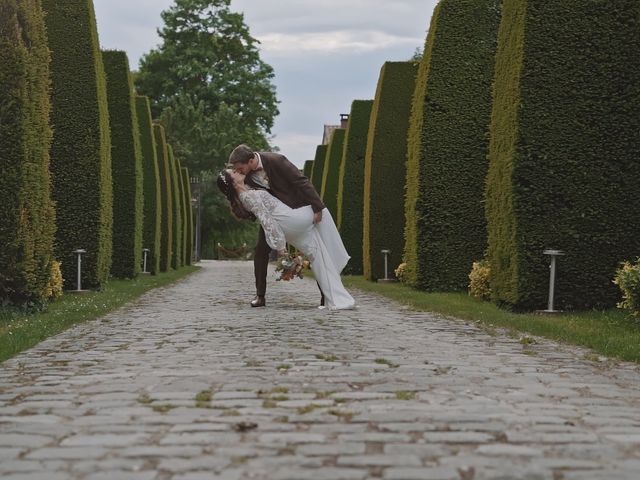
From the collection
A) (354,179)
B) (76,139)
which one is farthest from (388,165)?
(76,139)

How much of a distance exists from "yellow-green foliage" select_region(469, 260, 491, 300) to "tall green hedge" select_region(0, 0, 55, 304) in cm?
645

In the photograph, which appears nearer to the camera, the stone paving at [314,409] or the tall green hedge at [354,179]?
the stone paving at [314,409]

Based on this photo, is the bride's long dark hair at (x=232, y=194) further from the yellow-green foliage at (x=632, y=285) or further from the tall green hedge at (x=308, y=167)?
the tall green hedge at (x=308, y=167)

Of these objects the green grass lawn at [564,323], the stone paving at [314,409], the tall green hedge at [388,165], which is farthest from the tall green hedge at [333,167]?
the stone paving at [314,409]

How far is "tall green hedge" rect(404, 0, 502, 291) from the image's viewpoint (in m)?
15.8

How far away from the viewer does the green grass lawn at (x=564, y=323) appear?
7531 mm

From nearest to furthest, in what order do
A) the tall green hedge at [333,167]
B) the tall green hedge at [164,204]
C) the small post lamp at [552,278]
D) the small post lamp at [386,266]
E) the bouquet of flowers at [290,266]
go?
the small post lamp at [552,278] → the bouquet of flowers at [290,266] → the small post lamp at [386,266] → the tall green hedge at [164,204] → the tall green hedge at [333,167]

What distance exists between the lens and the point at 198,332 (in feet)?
27.6

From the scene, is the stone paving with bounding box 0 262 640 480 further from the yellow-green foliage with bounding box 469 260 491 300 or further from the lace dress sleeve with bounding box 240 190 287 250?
the yellow-green foliage with bounding box 469 260 491 300

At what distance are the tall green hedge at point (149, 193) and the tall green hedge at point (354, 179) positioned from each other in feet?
16.5

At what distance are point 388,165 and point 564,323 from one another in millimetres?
11564

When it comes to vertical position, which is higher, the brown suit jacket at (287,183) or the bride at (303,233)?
the brown suit jacket at (287,183)

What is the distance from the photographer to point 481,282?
13930 millimetres

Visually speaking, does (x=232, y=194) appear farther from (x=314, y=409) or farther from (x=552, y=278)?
(x=314, y=409)
